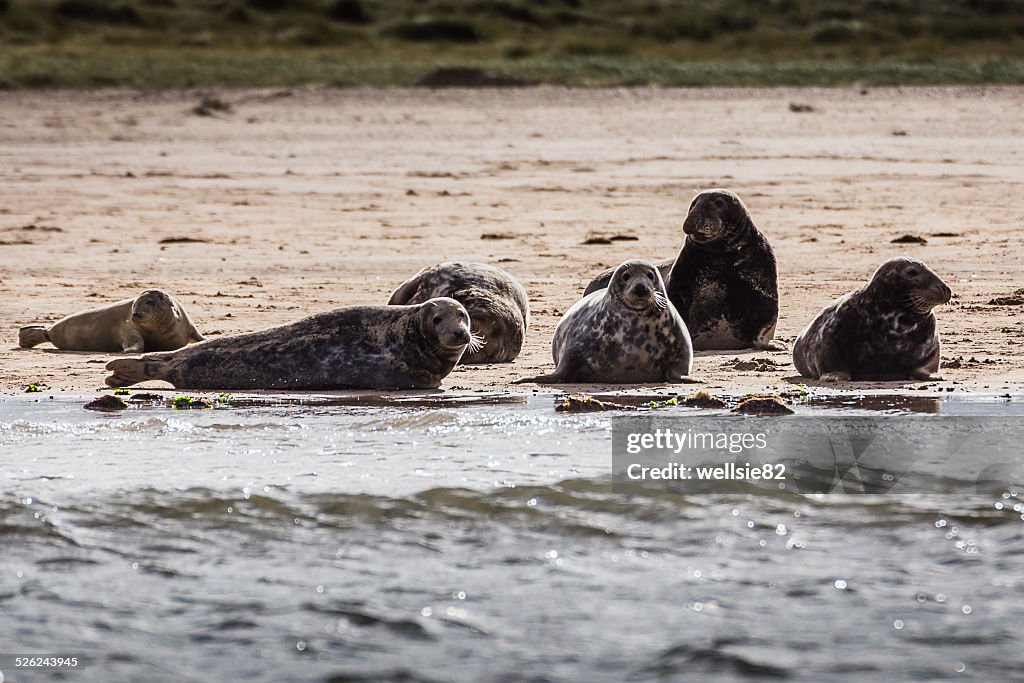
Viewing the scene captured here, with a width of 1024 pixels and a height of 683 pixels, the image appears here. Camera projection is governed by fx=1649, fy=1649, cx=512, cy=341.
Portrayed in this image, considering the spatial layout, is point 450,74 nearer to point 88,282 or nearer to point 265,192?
point 265,192

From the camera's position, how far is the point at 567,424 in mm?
7074

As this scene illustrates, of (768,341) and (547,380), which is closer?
(547,380)

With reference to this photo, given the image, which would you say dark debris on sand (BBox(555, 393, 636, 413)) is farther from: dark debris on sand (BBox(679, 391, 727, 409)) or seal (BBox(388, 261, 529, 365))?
seal (BBox(388, 261, 529, 365))

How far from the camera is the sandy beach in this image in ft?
32.6

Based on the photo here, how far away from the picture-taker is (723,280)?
9.15 metres

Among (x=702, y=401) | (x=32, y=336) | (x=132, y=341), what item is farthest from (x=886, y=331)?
(x=32, y=336)

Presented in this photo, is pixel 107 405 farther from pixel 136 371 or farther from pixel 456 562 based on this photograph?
pixel 456 562

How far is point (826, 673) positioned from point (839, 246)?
26.4 feet

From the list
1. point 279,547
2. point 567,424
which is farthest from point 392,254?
point 279,547

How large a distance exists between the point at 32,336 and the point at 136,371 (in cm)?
134

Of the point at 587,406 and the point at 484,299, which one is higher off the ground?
the point at 484,299

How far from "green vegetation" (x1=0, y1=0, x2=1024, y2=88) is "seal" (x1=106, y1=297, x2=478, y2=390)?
17447 millimetres
